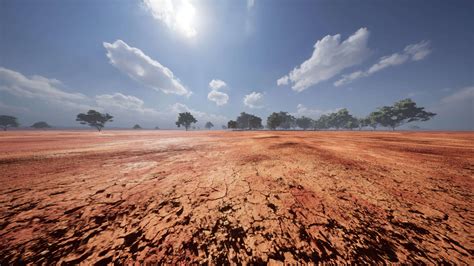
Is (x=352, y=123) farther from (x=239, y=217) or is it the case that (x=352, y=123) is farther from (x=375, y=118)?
(x=239, y=217)

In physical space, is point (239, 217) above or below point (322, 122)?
below

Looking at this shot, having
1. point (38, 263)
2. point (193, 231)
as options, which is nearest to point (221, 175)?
point (193, 231)

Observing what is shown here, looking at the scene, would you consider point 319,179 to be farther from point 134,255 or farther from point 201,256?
point 134,255

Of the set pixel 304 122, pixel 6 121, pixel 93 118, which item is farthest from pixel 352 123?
pixel 6 121

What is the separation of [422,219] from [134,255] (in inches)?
153

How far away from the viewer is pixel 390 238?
1.76 m

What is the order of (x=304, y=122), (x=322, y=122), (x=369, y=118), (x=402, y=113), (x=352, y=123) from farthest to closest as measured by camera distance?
1. (x=304, y=122)
2. (x=322, y=122)
3. (x=352, y=123)
4. (x=369, y=118)
5. (x=402, y=113)

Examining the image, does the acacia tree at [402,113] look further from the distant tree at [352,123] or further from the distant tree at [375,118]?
the distant tree at [352,123]

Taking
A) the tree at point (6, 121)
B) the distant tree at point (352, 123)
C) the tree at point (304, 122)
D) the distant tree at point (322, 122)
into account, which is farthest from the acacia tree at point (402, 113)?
the tree at point (6, 121)

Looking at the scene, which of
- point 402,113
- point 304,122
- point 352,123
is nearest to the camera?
point 402,113

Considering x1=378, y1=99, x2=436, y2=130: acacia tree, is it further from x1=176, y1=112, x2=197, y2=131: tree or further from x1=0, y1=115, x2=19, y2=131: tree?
x1=0, y1=115, x2=19, y2=131: tree

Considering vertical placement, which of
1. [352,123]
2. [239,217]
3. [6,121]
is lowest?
[239,217]

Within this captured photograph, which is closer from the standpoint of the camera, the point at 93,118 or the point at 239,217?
the point at 239,217

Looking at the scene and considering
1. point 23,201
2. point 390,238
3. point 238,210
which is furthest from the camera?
point 23,201
